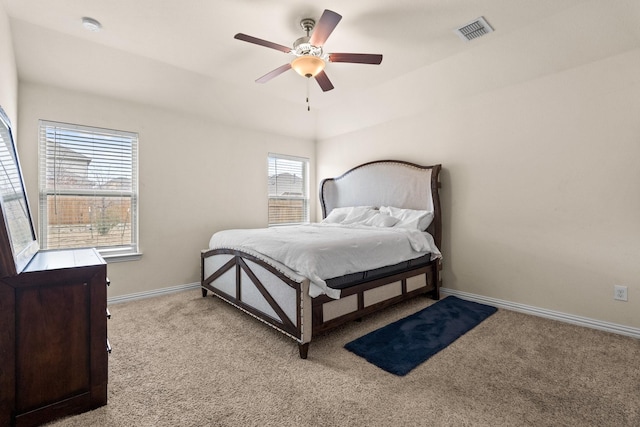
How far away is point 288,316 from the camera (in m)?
2.27

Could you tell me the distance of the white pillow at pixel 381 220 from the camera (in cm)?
368

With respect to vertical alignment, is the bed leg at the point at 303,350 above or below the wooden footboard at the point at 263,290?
below

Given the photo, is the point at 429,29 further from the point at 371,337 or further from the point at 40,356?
the point at 40,356

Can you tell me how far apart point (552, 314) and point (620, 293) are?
21.6 inches

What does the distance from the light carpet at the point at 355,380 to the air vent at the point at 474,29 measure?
264 centimetres

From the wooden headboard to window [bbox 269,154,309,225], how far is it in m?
0.51

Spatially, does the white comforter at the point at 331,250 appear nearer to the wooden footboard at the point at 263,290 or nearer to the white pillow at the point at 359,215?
the wooden footboard at the point at 263,290

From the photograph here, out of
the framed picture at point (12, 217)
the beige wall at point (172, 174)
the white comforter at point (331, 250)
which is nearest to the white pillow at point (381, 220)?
the white comforter at point (331, 250)

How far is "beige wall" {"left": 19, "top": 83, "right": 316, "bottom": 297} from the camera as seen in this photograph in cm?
301

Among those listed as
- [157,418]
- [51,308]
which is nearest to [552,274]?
[157,418]

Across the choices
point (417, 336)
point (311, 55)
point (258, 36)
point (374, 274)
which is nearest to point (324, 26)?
point (311, 55)

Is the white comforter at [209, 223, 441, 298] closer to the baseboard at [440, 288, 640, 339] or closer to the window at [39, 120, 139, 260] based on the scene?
the baseboard at [440, 288, 640, 339]

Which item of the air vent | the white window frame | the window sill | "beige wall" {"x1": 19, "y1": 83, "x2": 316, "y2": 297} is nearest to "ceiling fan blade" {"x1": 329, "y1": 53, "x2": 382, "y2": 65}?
the air vent

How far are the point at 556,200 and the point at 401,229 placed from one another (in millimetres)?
1466
